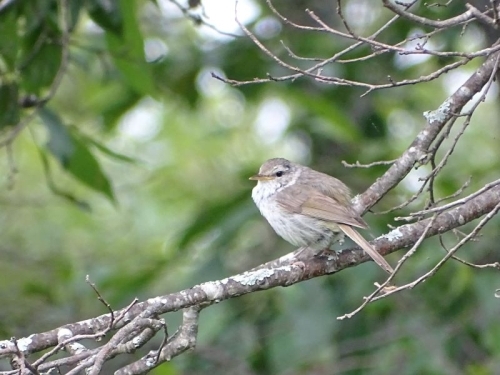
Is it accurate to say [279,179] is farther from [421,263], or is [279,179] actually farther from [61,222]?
[61,222]

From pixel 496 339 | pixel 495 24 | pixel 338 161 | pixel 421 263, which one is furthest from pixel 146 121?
pixel 495 24

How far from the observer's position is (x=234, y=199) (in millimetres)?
6523

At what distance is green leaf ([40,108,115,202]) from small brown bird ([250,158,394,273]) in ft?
3.58

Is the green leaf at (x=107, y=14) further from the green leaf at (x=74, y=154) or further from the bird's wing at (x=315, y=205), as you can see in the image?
the bird's wing at (x=315, y=205)

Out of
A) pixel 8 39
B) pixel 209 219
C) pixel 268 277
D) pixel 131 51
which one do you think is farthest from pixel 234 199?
pixel 268 277

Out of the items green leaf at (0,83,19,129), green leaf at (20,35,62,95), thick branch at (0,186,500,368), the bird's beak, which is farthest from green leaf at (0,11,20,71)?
thick branch at (0,186,500,368)

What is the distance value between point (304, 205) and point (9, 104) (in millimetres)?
2047

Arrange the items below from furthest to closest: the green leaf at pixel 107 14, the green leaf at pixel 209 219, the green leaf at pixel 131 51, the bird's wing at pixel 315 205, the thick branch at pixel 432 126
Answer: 1. the green leaf at pixel 209 219
2. the green leaf at pixel 131 51
3. the green leaf at pixel 107 14
4. the bird's wing at pixel 315 205
5. the thick branch at pixel 432 126

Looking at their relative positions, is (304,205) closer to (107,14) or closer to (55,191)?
(55,191)

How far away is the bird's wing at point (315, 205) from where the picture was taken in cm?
498

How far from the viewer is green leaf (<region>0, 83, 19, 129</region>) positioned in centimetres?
564

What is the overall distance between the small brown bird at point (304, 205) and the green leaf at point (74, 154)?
1.09 m

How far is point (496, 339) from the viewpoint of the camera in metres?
6.36

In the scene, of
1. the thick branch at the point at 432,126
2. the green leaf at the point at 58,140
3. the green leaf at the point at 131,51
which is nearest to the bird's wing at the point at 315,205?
the thick branch at the point at 432,126
